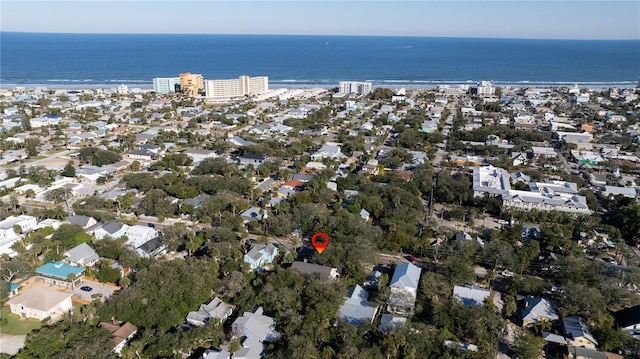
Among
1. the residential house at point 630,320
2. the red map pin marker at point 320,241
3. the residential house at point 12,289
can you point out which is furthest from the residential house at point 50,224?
the residential house at point 630,320

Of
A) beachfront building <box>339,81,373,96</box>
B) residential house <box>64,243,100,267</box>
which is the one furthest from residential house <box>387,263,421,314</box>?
beachfront building <box>339,81,373,96</box>

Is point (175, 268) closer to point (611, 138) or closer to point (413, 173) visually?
point (413, 173)

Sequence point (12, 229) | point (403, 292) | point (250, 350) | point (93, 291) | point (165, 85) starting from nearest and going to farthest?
point (250, 350) < point (403, 292) < point (93, 291) < point (12, 229) < point (165, 85)

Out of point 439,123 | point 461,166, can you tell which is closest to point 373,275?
point 461,166

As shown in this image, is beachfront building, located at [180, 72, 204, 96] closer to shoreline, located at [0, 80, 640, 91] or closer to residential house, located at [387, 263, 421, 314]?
shoreline, located at [0, 80, 640, 91]

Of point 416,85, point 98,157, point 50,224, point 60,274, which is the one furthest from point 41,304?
point 416,85

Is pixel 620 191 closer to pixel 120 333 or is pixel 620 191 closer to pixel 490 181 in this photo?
pixel 490 181
